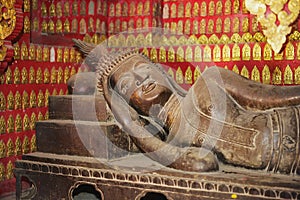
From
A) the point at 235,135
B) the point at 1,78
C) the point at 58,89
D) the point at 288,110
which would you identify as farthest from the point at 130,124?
the point at 58,89

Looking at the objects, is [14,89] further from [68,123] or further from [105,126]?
[105,126]

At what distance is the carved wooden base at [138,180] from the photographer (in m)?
2.74

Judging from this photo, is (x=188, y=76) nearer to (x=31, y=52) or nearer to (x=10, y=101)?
(x=31, y=52)

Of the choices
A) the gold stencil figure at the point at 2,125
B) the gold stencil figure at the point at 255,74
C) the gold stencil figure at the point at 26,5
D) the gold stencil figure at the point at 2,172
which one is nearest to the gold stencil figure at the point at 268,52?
the gold stencil figure at the point at 255,74

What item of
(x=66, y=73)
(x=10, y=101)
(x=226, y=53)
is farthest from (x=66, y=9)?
(x=226, y=53)

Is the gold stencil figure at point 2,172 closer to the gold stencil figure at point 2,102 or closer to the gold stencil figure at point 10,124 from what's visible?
the gold stencil figure at point 10,124

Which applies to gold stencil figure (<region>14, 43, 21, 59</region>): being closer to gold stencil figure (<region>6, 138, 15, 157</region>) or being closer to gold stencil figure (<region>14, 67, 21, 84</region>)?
gold stencil figure (<region>14, 67, 21, 84</region>)

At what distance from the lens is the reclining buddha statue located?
2943 millimetres

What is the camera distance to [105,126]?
3.32 meters

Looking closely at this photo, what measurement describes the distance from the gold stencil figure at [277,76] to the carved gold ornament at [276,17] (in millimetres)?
196

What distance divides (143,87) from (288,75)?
1.77 meters

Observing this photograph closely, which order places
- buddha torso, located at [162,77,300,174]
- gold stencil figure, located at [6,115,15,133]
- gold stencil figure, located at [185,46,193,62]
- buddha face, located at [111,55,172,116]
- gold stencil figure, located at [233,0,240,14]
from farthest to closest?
gold stencil figure, located at [185,46,193,62], gold stencil figure, located at [233,0,240,14], gold stencil figure, located at [6,115,15,133], buddha face, located at [111,55,172,116], buddha torso, located at [162,77,300,174]

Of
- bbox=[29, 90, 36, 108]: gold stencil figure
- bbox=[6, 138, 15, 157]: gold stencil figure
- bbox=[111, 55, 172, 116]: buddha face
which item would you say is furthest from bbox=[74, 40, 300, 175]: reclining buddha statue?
bbox=[6, 138, 15, 157]: gold stencil figure

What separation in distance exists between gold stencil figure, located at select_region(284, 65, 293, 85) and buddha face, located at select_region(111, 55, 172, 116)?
1.56m
